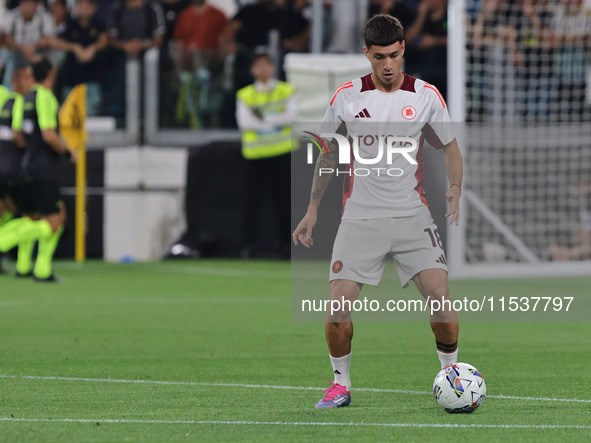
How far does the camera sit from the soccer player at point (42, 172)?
43.9 ft

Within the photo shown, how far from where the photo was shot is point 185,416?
5.57 meters

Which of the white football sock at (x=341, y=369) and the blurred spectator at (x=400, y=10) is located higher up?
the blurred spectator at (x=400, y=10)

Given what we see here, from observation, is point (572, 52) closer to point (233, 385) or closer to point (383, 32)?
point (233, 385)

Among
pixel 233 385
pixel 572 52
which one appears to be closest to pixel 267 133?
pixel 572 52

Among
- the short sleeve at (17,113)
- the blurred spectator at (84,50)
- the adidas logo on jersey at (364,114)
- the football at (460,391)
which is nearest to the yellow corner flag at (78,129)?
the blurred spectator at (84,50)

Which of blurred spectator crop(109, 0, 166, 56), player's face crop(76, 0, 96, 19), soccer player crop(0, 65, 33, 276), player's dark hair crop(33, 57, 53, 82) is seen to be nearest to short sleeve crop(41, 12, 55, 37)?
player's face crop(76, 0, 96, 19)

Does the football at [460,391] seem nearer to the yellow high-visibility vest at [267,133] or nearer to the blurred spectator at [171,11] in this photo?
the yellow high-visibility vest at [267,133]

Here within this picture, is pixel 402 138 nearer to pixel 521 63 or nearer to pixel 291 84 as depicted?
pixel 521 63

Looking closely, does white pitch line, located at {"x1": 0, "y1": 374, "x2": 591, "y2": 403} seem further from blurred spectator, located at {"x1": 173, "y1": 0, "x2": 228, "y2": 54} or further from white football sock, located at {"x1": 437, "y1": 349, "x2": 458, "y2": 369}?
blurred spectator, located at {"x1": 173, "y1": 0, "x2": 228, "y2": 54}

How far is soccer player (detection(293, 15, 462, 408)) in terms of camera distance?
581cm

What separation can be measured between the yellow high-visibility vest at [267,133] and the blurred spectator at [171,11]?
150cm

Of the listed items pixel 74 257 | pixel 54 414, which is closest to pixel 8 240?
pixel 74 257

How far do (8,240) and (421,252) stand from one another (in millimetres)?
8772

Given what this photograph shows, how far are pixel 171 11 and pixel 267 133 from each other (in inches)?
96.0
